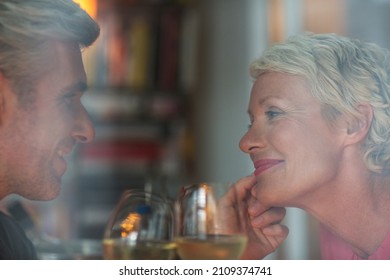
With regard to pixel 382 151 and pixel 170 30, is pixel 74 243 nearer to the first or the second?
pixel 382 151

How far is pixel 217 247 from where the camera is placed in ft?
2.75

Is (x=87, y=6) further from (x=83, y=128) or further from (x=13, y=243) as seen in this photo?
(x=13, y=243)

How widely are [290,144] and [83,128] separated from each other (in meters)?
0.30

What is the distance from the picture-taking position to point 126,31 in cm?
204

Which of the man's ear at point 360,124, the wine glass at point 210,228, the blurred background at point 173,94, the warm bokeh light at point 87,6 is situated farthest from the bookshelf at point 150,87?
Answer: the man's ear at point 360,124

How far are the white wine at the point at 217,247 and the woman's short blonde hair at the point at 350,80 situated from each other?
20 cm

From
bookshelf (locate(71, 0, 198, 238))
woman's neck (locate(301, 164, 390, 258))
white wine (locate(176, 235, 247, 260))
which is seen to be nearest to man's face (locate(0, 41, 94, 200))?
white wine (locate(176, 235, 247, 260))

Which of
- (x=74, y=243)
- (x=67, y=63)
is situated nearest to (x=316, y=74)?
(x=67, y=63)

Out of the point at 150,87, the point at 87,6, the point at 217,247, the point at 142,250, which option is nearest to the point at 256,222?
the point at 217,247

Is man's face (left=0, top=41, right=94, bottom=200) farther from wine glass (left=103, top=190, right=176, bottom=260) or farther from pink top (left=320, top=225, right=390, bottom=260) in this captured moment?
pink top (left=320, top=225, right=390, bottom=260)

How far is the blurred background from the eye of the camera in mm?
911

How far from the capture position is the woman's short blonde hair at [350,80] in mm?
800

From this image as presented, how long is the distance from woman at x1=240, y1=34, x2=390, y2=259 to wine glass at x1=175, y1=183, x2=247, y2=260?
53 mm

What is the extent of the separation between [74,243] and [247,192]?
0.49 m
